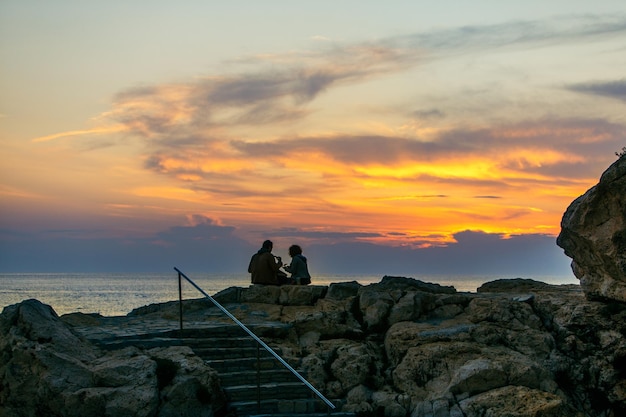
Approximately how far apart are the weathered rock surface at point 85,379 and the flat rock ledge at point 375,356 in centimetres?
2

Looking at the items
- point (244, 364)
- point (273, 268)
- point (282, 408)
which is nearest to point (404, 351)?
point (282, 408)

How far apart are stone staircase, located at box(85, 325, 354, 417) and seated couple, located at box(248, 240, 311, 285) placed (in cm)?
339

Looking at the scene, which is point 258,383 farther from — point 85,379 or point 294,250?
point 294,250

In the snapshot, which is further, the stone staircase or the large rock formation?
the large rock formation

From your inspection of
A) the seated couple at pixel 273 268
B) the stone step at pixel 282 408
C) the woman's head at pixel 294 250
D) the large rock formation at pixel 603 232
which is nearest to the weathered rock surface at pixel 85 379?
the stone step at pixel 282 408

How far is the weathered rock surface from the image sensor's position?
11781mm

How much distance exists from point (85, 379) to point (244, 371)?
274 centimetres

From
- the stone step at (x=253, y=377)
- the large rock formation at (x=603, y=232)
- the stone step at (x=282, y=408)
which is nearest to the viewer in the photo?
the stone step at (x=282, y=408)

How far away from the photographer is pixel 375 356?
567 inches

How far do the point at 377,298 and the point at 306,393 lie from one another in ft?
9.88

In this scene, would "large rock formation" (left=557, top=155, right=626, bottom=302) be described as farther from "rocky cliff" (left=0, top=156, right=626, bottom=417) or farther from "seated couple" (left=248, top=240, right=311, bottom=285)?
"seated couple" (left=248, top=240, right=311, bottom=285)

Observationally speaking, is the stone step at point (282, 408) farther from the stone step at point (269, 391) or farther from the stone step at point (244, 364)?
the stone step at point (244, 364)

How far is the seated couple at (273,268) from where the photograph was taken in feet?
59.5

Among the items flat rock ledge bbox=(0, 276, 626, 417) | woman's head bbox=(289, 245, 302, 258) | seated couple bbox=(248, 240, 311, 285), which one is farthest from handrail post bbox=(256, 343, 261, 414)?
woman's head bbox=(289, 245, 302, 258)
